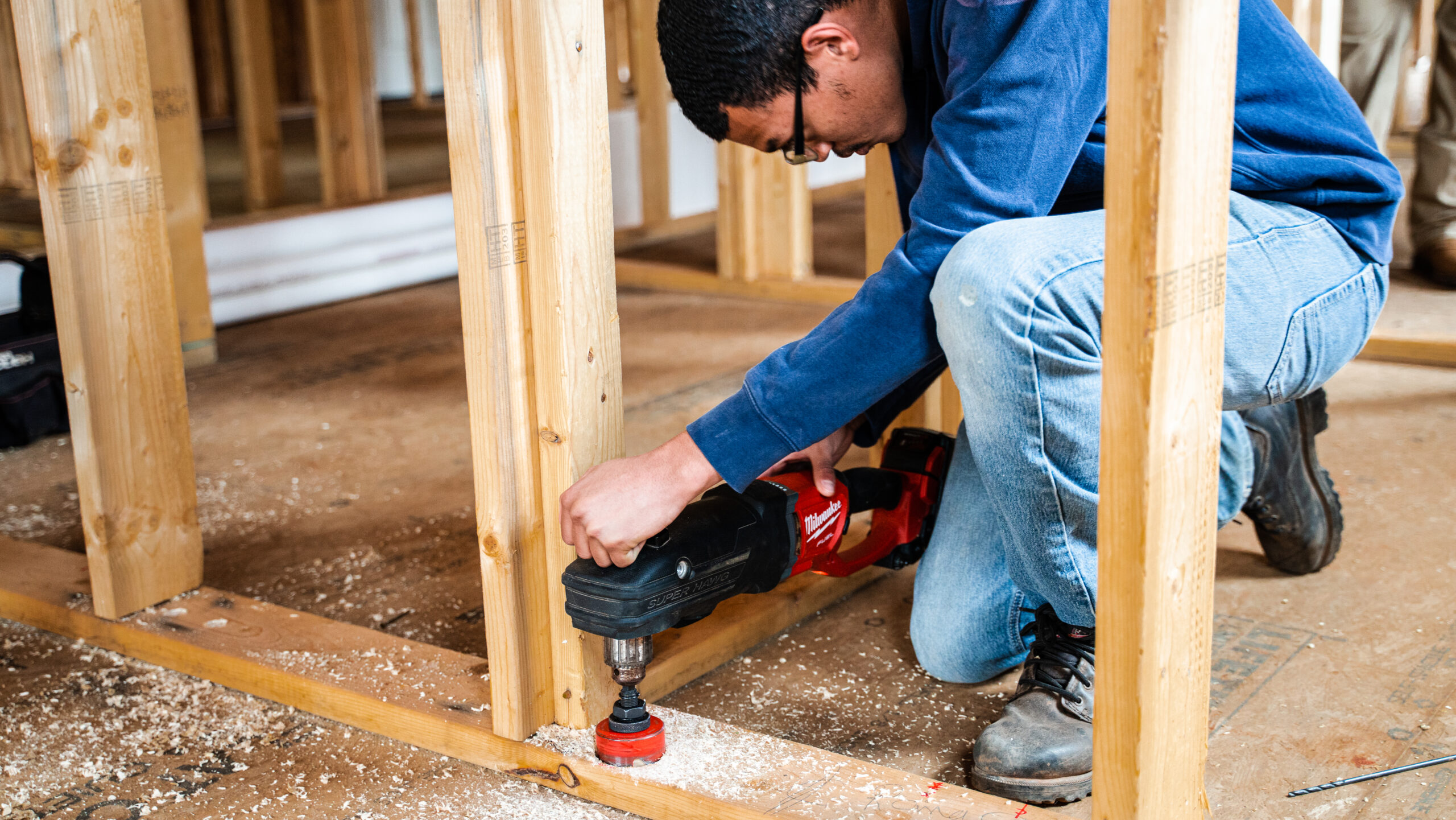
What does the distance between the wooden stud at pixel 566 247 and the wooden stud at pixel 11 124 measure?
420 cm

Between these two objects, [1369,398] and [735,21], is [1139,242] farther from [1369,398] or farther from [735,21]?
[1369,398]

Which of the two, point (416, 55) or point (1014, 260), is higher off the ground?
point (416, 55)

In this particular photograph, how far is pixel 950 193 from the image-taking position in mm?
1138

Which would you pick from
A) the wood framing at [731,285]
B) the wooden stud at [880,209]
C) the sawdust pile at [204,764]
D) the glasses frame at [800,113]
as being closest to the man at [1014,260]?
the glasses frame at [800,113]

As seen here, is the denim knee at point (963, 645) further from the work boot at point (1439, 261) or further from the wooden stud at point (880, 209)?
the work boot at point (1439, 261)

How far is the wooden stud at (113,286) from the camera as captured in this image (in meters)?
1.54

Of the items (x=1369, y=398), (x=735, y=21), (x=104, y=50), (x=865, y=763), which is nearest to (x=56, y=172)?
(x=104, y=50)

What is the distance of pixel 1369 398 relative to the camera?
2.57m

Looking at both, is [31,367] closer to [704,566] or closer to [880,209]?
[880,209]

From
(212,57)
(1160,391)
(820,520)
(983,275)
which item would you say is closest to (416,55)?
(212,57)

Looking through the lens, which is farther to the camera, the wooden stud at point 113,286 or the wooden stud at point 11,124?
the wooden stud at point 11,124

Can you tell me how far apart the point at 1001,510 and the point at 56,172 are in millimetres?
1213

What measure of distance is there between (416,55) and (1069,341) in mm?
8033

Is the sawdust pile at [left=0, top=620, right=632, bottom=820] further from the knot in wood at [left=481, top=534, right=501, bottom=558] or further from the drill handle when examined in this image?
the drill handle
